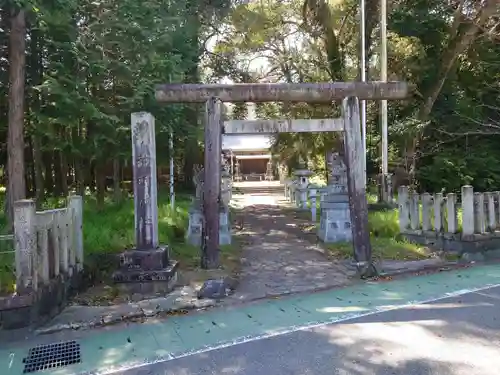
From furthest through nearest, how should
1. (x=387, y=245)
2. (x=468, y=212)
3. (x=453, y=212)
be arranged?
(x=387, y=245) < (x=453, y=212) < (x=468, y=212)

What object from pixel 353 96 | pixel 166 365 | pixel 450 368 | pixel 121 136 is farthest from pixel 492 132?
pixel 166 365

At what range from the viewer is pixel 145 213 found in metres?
6.48

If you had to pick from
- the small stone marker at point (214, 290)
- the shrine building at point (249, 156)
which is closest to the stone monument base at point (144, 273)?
the small stone marker at point (214, 290)

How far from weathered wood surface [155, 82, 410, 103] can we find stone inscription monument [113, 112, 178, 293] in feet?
3.31

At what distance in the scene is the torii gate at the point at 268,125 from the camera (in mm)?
7246

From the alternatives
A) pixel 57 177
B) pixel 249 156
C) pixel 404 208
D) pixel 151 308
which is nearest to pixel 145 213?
pixel 151 308

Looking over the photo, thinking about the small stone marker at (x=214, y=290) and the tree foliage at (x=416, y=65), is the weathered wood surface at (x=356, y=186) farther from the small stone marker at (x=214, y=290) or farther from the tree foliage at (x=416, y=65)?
the tree foliage at (x=416, y=65)

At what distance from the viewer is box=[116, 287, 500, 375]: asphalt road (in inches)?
146

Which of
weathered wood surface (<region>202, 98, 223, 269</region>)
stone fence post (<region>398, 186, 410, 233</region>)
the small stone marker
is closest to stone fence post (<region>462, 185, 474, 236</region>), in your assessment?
stone fence post (<region>398, 186, 410, 233</region>)

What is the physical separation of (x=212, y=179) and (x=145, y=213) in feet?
4.36

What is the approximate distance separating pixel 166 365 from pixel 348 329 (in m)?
1.93

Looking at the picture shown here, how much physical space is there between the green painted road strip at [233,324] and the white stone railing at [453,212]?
62.4 inches

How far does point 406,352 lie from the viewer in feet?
13.1

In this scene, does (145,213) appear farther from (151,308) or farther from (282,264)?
(282,264)
